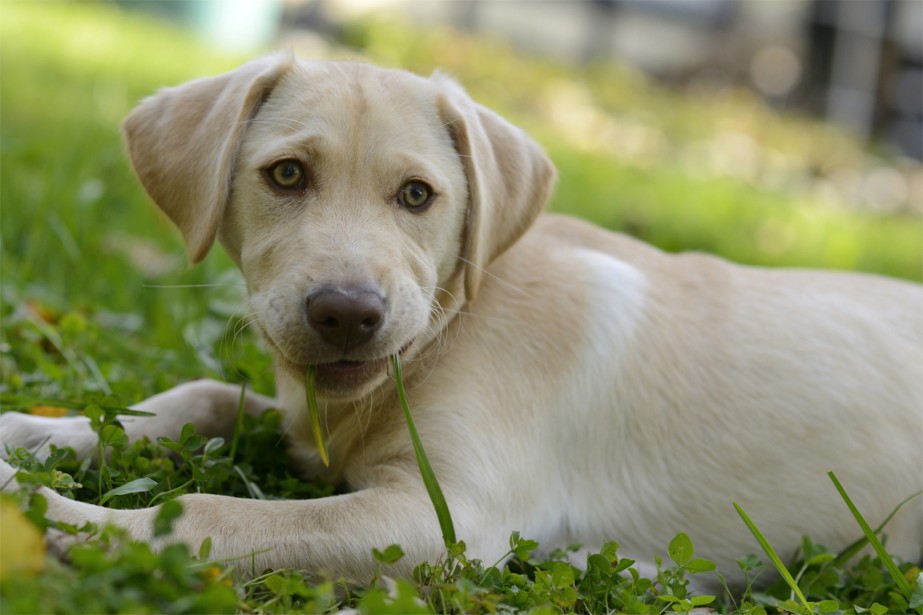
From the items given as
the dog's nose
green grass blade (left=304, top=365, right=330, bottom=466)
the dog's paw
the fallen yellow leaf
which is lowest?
the dog's paw

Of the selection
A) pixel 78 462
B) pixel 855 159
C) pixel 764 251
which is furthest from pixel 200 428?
pixel 855 159

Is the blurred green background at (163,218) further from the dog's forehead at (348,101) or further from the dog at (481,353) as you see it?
the dog's forehead at (348,101)

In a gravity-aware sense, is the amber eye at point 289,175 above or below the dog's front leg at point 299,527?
above

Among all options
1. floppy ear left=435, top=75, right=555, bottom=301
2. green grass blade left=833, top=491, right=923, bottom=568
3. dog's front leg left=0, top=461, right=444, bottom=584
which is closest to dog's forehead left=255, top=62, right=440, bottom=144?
floppy ear left=435, top=75, right=555, bottom=301

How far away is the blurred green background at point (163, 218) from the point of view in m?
4.49

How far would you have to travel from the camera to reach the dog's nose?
9.48 ft

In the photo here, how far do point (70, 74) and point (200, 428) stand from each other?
7181 mm

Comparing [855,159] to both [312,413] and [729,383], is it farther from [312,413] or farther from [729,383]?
[312,413]

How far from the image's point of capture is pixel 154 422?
142 inches

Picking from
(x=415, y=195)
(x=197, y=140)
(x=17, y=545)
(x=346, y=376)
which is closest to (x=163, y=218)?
(x=197, y=140)

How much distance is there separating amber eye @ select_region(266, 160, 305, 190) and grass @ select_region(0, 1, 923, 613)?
0.60 metres

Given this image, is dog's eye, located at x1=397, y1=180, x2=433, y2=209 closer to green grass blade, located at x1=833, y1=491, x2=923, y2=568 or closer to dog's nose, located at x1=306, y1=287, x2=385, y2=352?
dog's nose, located at x1=306, y1=287, x2=385, y2=352

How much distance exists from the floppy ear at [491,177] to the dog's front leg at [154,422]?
101cm

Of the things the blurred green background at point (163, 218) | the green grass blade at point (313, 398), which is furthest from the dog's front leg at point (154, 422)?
the green grass blade at point (313, 398)
